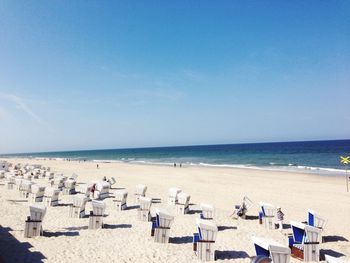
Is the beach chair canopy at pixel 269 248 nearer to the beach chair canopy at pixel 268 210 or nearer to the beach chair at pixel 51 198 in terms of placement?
the beach chair canopy at pixel 268 210

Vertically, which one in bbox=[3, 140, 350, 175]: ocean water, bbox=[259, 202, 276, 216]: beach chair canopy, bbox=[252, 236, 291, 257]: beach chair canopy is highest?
bbox=[252, 236, 291, 257]: beach chair canopy

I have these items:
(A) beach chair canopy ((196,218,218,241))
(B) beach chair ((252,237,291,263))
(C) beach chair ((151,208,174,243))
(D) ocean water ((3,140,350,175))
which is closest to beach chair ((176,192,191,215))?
(C) beach chair ((151,208,174,243))

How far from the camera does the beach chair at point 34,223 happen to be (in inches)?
396

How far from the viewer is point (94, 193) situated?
18375 millimetres

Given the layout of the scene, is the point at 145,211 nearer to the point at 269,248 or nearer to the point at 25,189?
the point at 269,248

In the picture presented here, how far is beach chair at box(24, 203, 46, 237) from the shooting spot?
33.0ft

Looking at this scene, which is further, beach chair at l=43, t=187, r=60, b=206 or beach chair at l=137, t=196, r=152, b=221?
beach chair at l=43, t=187, r=60, b=206

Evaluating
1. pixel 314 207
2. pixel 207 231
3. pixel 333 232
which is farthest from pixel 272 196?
pixel 207 231

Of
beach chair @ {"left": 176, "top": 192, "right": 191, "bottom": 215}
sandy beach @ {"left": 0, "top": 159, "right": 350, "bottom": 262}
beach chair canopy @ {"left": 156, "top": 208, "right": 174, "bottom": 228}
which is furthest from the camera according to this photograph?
beach chair @ {"left": 176, "top": 192, "right": 191, "bottom": 215}

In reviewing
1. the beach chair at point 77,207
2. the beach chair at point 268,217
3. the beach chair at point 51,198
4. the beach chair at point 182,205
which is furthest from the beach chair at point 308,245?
the beach chair at point 51,198

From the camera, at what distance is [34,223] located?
10109mm

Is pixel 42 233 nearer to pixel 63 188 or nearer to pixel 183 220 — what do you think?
pixel 183 220

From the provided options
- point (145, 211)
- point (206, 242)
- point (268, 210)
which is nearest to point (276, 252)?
point (206, 242)

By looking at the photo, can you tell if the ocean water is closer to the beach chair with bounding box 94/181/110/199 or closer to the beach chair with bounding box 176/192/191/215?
the beach chair with bounding box 176/192/191/215
